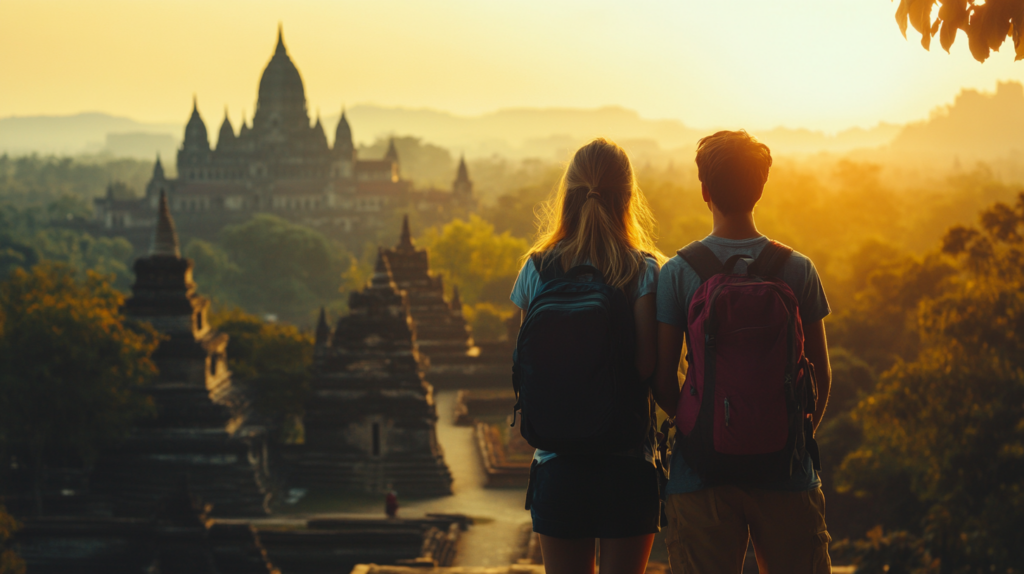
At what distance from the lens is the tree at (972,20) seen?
505cm

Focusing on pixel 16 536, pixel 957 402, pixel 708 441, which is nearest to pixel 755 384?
pixel 708 441

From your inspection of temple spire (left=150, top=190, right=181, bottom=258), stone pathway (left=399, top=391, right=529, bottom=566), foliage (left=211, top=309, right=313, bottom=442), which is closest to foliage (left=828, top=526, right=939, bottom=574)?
stone pathway (left=399, top=391, right=529, bottom=566)

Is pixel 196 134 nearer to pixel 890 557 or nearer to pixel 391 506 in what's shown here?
pixel 391 506

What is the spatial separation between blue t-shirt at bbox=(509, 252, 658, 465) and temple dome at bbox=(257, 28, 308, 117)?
98.9m

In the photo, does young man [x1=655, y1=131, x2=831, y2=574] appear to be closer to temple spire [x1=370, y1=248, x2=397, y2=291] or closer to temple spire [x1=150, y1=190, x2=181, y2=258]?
temple spire [x1=370, y1=248, x2=397, y2=291]

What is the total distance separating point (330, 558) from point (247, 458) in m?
4.54

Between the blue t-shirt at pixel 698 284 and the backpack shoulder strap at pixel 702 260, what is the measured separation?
0.07ft

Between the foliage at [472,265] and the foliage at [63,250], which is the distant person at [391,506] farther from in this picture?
the foliage at [63,250]

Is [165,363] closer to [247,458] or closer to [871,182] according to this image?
[247,458]

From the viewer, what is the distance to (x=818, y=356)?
4566mm

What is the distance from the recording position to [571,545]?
15.3 ft

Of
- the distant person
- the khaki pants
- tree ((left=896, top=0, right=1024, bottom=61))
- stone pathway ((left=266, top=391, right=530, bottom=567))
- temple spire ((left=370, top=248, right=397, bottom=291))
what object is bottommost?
stone pathway ((left=266, top=391, right=530, bottom=567))

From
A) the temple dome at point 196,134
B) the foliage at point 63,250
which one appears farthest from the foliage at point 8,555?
the temple dome at point 196,134

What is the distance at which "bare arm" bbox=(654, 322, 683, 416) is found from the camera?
4.52 meters
